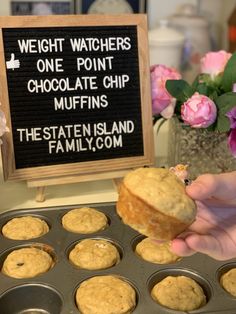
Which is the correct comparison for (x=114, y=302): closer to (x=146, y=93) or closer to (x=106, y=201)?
(x=106, y=201)

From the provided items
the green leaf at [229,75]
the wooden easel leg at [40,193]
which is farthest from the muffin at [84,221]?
the green leaf at [229,75]

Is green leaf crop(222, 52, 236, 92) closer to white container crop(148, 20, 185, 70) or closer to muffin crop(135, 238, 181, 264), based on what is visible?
muffin crop(135, 238, 181, 264)

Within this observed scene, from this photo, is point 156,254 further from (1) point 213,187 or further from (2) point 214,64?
(2) point 214,64

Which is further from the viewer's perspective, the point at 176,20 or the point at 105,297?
the point at 176,20

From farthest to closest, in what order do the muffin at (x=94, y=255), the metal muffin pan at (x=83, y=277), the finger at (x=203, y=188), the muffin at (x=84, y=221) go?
the muffin at (x=84, y=221) < the muffin at (x=94, y=255) < the metal muffin pan at (x=83, y=277) < the finger at (x=203, y=188)

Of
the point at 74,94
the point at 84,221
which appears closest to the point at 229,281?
the point at 84,221

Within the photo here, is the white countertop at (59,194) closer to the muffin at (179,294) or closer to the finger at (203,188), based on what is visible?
the muffin at (179,294)
